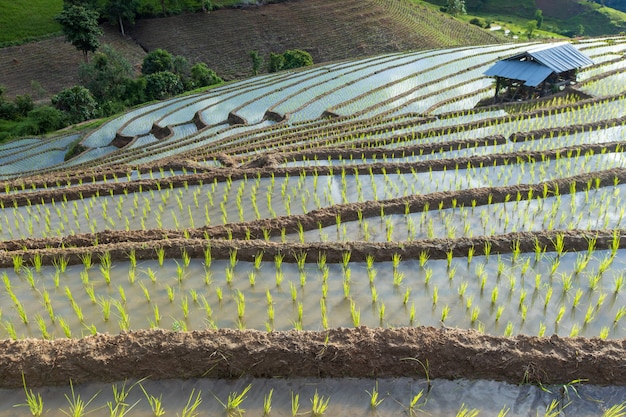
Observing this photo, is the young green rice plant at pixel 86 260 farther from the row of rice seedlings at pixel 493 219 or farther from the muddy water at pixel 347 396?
the row of rice seedlings at pixel 493 219

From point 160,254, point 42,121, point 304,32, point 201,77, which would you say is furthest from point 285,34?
point 160,254

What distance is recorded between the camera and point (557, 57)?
44.0 ft

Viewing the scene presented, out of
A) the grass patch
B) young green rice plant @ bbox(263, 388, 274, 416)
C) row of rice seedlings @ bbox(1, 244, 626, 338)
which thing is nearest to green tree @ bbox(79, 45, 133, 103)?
the grass patch

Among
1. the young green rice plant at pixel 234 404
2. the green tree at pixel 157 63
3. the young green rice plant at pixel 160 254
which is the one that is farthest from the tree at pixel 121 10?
the young green rice plant at pixel 234 404

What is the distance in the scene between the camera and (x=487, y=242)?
434 centimetres

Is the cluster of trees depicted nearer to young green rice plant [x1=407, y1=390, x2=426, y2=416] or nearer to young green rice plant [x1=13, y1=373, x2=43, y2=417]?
young green rice plant [x1=13, y1=373, x2=43, y2=417]

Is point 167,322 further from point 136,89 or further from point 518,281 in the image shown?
point 136,89

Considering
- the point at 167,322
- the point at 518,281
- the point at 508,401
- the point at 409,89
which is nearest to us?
the point at 508,401

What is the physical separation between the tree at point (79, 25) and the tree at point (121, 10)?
878 cm

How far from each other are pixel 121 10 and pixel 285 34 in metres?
14.0

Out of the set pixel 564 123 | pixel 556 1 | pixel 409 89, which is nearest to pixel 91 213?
pixel 564 123

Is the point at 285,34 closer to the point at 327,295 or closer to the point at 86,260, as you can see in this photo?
the point at 86,260

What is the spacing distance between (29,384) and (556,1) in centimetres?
6593

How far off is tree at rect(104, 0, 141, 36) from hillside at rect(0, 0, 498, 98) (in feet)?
3.39
